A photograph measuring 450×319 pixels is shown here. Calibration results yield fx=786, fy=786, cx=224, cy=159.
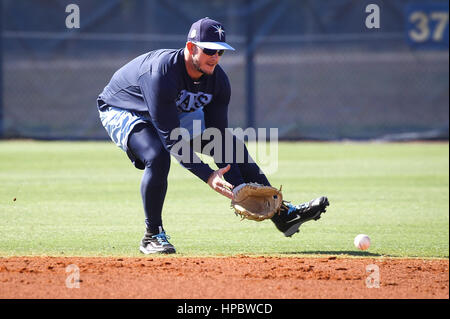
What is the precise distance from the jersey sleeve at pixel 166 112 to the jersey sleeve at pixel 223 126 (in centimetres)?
54

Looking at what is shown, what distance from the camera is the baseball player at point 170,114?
5.62 metres

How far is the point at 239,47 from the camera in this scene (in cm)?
1628

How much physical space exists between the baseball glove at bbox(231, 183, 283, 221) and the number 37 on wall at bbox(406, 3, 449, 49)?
11.5 m

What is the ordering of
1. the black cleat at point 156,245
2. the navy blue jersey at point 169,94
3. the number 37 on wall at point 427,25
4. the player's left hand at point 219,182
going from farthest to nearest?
the number 37 on wall at point 427,25
the black cleat at point 156,245
the navy blue jersey at point 169,94
the player's left hand at point 219,182

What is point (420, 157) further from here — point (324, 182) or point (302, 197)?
point (302, 197)

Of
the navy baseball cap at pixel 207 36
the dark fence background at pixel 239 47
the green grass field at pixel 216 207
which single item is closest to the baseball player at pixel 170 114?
the navy baseball cap at pixel 207 36

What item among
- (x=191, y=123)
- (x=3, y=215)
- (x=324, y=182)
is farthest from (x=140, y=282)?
(x=324, y=182)

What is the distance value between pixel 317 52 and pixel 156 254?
38.0 feet

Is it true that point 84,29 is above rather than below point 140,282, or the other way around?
above

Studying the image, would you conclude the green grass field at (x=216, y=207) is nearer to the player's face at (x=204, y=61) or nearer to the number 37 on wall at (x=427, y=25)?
the player's face at (x=204, y=61)

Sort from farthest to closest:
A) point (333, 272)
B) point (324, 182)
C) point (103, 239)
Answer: point (324, 182)
point (103, 239)
point (333, 272)

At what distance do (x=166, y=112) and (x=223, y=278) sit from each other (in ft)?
4.23

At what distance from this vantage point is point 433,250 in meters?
6.25

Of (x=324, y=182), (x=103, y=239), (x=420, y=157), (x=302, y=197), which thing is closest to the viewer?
(x=103, y=239)
